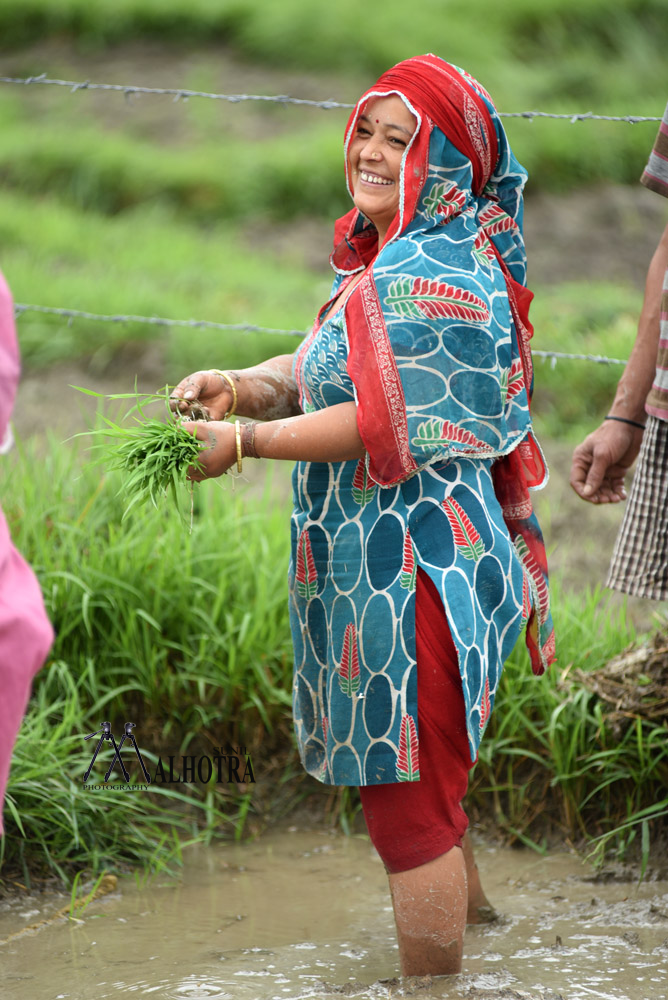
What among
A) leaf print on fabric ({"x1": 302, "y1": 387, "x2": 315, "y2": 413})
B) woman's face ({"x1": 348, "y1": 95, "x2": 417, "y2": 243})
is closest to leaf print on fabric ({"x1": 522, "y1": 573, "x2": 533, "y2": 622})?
leaf print on fabric ({"x1": 302, "y1": 387, "x2": 315, "y2": 413})

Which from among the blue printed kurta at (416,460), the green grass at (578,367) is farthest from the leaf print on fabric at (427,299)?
the green grass at (578,367)

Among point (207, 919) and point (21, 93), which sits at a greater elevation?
point (21, 93)

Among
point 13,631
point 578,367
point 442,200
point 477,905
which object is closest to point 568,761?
point 477,905

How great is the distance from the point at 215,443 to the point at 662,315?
0.91m

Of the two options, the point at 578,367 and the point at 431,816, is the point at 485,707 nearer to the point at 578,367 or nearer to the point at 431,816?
the point at 431,816

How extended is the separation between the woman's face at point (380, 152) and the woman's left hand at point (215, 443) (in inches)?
19.7

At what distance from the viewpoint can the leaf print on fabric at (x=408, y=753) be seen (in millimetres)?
2098

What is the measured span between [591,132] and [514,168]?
6947 millimetres

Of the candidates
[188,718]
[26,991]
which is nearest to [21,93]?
[188,718]

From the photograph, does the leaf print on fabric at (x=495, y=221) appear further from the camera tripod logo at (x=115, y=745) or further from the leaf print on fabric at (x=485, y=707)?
the camera tripod logo at (x=115, y=745)

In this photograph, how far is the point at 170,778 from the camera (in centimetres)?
308

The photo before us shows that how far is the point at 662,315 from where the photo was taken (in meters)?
2.24

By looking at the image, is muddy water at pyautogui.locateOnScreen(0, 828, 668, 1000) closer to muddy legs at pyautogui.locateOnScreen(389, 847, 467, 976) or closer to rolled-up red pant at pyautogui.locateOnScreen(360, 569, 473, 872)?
muddy legs at pyautogui.locateOnScreen(389, 847, 467, 976)

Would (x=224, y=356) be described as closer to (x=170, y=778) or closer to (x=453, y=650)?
(x=170, y=778)
